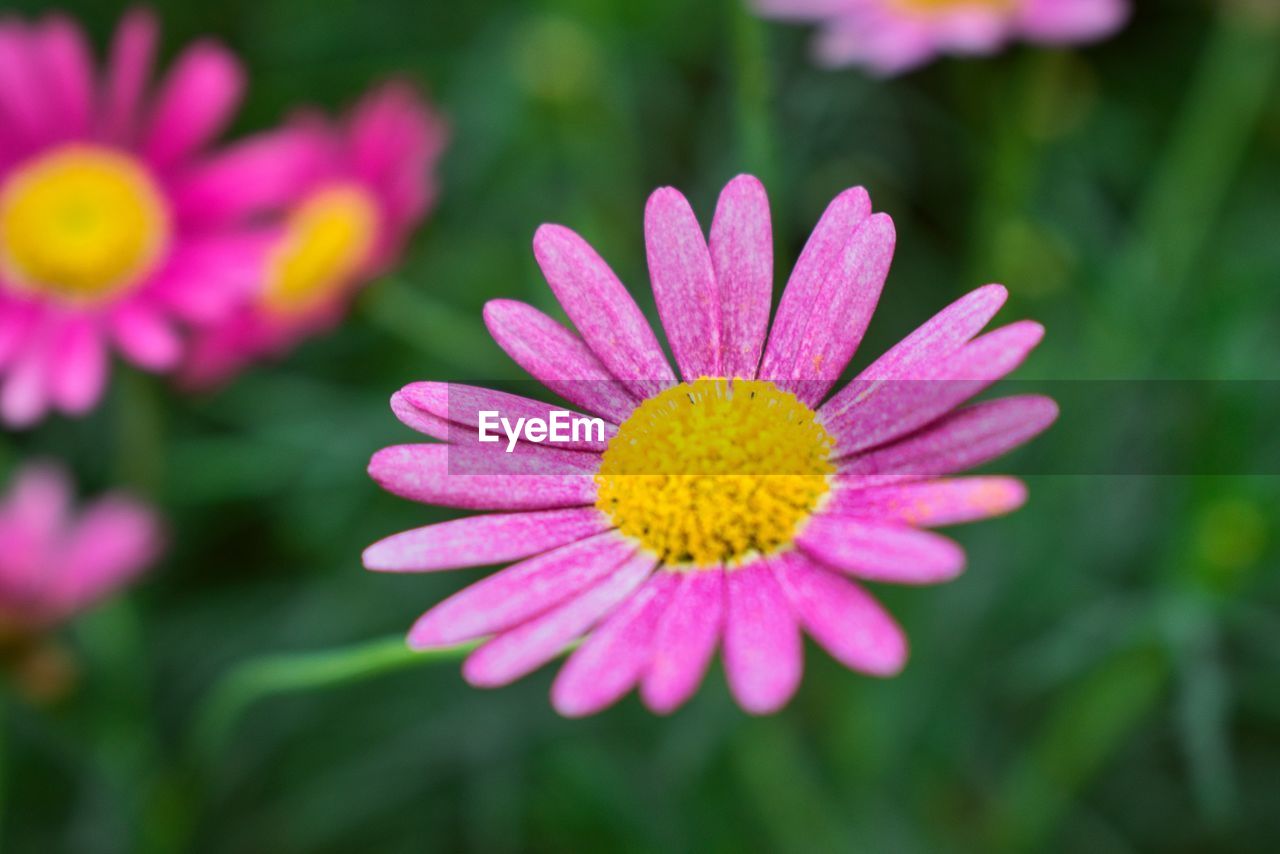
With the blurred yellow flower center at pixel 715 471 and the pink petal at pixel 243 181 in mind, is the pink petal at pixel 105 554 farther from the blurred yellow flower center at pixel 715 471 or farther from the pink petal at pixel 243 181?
the blurred yellow flower center at pixel 715 471

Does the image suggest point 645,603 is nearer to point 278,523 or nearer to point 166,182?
point 166,182

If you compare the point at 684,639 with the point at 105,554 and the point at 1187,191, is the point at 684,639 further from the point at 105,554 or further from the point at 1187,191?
the point at 1187,191

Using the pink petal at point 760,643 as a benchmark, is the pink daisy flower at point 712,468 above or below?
above

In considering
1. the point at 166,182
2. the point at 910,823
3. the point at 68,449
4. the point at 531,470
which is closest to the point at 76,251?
the point at 166,182

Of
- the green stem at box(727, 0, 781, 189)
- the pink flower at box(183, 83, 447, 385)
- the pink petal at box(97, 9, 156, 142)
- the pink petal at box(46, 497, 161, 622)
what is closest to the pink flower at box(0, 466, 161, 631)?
the pink petal at box(46, 497, 161, 622)

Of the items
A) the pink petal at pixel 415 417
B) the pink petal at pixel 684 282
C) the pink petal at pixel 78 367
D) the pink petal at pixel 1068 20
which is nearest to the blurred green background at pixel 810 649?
the pink petal at pixel 1068 20

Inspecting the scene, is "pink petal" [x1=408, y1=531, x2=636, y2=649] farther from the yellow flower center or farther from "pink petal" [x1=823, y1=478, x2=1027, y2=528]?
the yellow flower center
